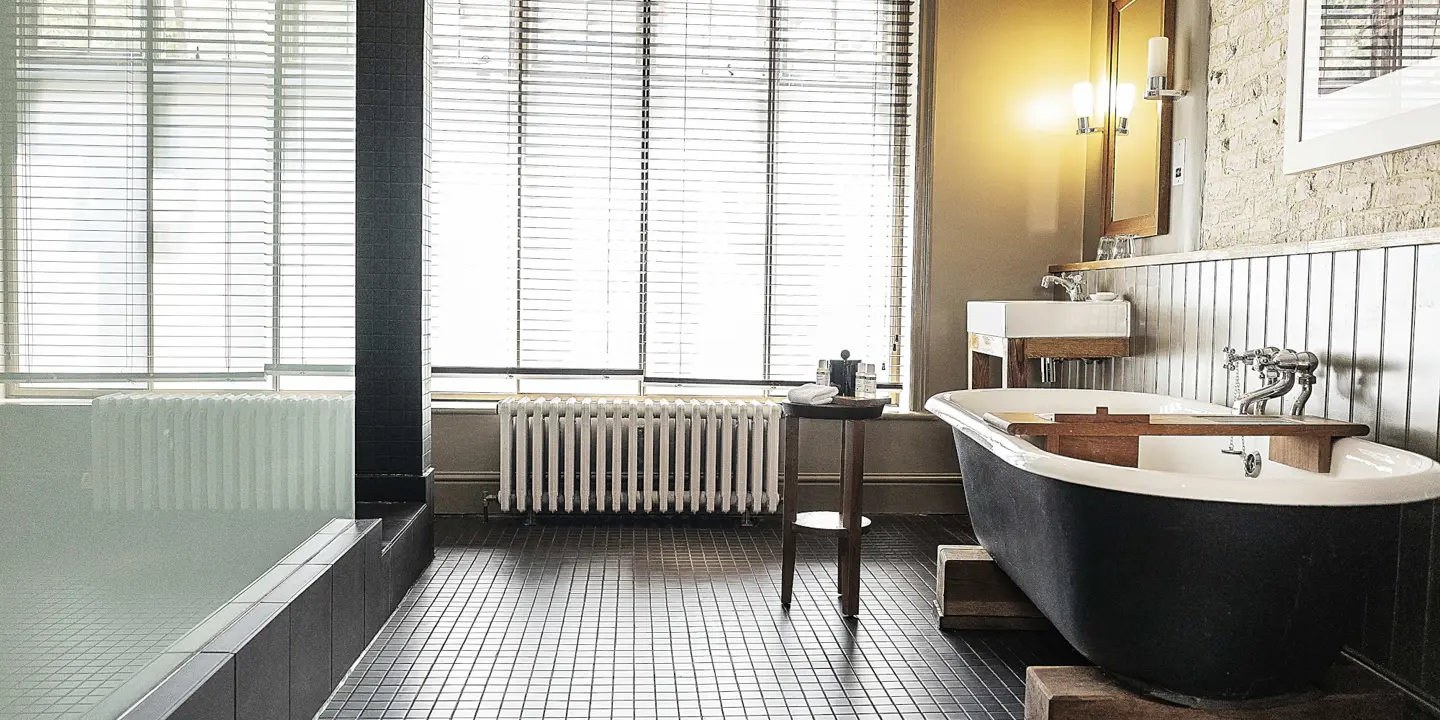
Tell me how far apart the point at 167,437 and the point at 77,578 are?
0.31 metres

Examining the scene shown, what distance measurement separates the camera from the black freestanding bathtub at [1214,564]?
6.32 feet

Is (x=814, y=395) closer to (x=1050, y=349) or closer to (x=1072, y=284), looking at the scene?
(x=1050, y=349)

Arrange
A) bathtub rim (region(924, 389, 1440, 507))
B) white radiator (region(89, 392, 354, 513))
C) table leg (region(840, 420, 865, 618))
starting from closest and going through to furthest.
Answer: white radiator (region(89, 392, 354, 513)) → bathtub rim (region(924, 389, 1440, 507)) → table leg (region(840, 420, 865, 618))

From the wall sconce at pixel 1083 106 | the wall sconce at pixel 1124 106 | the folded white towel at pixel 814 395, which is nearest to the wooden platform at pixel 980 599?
the folded white towel at pixel 814 395

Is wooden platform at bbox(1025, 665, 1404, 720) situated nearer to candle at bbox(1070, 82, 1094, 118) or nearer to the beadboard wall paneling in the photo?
the beadboard wall paneling

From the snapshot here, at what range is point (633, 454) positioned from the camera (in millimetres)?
4242

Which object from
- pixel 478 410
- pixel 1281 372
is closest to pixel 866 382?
pixel 1281 372

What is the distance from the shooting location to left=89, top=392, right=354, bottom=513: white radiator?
1.51m

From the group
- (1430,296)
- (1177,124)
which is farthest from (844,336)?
(1430,296)

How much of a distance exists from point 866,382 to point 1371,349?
1350 millimetres

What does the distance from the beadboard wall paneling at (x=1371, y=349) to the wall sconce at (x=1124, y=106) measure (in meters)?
0.97

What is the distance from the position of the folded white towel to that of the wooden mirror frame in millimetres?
1644

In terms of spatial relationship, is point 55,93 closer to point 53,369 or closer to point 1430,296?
point 53,369

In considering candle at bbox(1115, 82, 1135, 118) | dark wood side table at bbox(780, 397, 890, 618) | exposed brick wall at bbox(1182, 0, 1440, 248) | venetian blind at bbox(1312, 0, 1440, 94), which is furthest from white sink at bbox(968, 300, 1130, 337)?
venetian blind at bbox(1312, 0, 1440, 94)
